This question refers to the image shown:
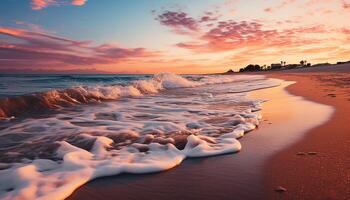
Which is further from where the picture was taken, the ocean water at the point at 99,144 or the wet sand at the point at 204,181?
the ocean water at the point at 99,144

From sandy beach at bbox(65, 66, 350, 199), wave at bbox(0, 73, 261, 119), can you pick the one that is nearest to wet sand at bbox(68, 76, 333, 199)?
sandy beach at bbox(65, 66, 350, 199)

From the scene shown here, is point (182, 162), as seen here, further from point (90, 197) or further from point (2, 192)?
point (2, 192)

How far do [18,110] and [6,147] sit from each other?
383cm

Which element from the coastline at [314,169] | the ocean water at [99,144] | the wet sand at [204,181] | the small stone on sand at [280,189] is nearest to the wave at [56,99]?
the ocean water at [99,144]

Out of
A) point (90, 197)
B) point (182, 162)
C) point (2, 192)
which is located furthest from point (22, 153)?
point (182, 162)

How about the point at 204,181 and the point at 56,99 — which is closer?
the point at 204,181

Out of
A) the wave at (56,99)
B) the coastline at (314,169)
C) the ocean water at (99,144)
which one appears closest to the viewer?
the coastline at (314,169)

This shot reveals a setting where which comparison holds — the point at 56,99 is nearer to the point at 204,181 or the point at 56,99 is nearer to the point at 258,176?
the point at 204,181

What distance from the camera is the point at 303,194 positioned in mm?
2320

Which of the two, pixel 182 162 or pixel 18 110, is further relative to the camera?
pixel 18 110

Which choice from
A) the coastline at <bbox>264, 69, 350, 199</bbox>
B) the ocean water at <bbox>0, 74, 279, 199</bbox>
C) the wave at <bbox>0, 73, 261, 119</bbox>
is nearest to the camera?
the coastline at <bbox>264, 69, 350, 199</bbox>

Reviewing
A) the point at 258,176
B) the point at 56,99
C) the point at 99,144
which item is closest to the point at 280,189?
the point at 258,176

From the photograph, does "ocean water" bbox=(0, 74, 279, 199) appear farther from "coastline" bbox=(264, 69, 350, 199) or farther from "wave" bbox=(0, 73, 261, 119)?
"coastline" bbox=(264, 69, 350, 199)

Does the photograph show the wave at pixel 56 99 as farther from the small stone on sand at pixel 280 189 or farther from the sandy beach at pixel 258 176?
the small stone on sand at pixel 280 189
